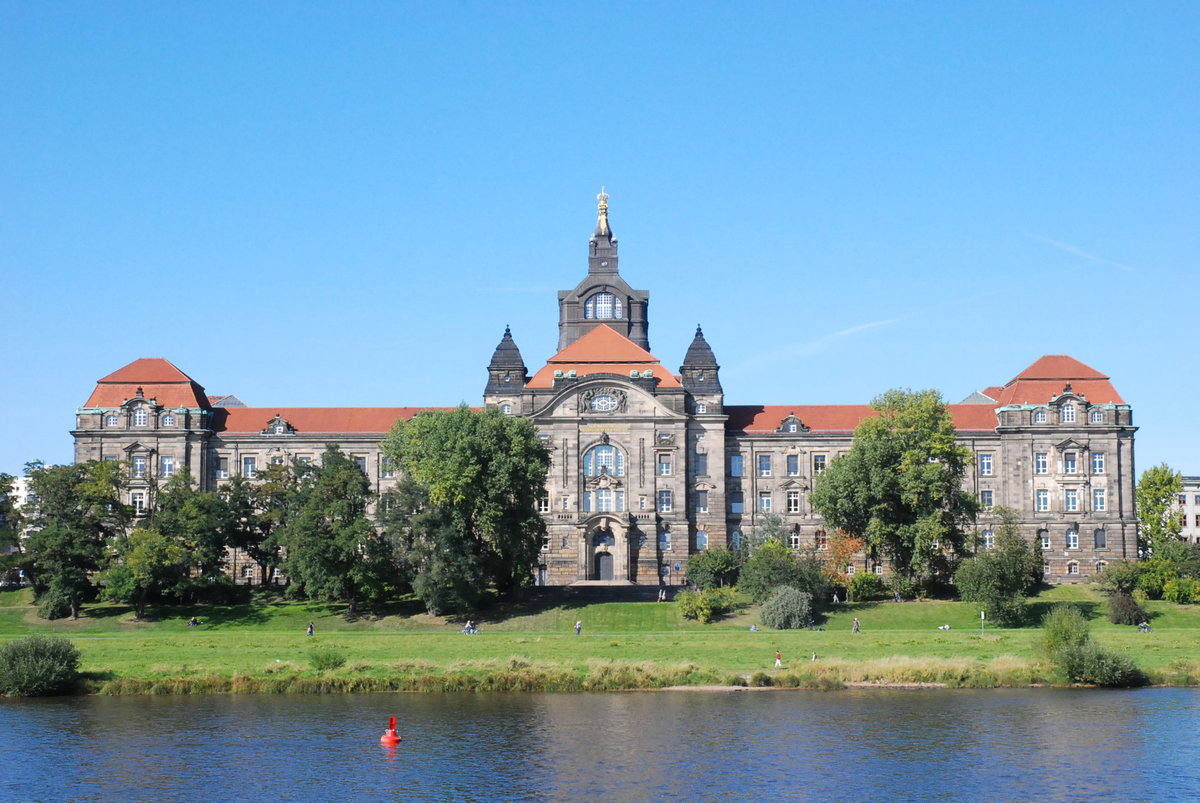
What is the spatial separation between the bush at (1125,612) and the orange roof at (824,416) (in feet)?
103

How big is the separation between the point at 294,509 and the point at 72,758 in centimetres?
4547

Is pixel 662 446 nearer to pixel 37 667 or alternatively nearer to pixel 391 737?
pixel 37 667

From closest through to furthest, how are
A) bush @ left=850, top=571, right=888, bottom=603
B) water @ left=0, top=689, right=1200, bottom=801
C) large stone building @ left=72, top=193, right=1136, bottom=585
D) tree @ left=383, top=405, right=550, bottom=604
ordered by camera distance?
water @ left=0, top=689, right=1200, bottom=801, tree @ left=383, top=405, right=550, bottom=604, bush @ left=850, top=571, right=888, bottom=603, large stone building @ left=72, top=193, right=1136, bottom=585

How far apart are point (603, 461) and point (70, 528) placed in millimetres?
37827

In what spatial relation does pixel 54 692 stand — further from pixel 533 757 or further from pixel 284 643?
pixel 533 757

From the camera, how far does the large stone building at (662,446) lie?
351 ft

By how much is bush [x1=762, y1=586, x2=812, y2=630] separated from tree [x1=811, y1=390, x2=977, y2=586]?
11.2 meters

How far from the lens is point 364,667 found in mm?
63000

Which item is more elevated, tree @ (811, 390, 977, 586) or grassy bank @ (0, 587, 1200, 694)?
tree @ (811, 390, 977, 586)

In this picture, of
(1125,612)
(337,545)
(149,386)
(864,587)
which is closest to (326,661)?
(337,545)

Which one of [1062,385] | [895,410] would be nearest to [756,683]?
[895,410]

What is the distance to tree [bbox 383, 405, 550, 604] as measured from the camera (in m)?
85.3

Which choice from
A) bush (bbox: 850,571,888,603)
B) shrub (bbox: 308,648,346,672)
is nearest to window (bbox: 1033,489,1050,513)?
bush (bbox: 850,571,888,603)

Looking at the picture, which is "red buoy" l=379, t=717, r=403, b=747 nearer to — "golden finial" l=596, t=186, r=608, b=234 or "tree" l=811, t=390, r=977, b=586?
"tree" l=811, t=390, r=977, b=586
